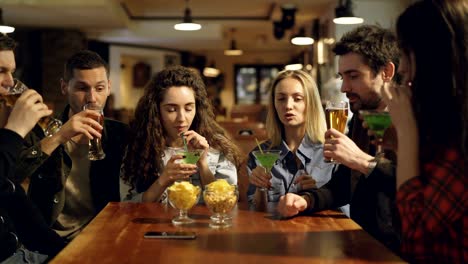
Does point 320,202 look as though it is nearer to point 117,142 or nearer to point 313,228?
point 313,228

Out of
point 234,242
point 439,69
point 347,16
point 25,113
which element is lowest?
point 234,242

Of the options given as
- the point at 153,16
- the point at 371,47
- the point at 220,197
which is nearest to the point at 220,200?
the point at 220,197

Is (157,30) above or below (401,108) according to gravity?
above

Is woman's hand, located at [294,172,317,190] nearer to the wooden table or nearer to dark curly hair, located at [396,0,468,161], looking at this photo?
the wooden table

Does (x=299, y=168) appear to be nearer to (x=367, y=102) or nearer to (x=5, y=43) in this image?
(x=367, y=102)

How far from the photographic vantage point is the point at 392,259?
168cm

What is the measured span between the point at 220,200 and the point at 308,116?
0.96m

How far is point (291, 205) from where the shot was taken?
7.47 feet

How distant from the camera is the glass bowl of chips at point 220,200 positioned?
7.14ft

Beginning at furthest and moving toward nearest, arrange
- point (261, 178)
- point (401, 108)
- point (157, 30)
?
point (157, 30) < point (261, 178) < point (401, 108)

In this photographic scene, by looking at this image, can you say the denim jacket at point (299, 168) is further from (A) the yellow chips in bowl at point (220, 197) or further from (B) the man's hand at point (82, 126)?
(B) the man's hand at point (82, 126)

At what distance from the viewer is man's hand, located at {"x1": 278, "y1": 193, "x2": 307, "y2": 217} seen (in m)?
2.28

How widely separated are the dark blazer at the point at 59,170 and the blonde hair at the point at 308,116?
776 millimetres

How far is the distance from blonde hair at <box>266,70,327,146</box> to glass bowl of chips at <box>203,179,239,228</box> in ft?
2.71
